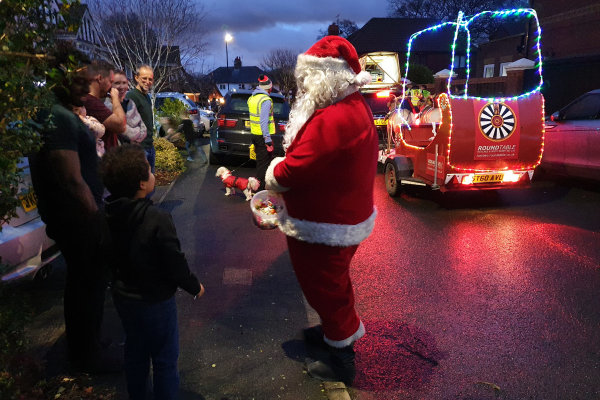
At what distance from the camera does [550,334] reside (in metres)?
3.49

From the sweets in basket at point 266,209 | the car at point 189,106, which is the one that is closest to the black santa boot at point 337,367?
the sweets in basket at point 266,209

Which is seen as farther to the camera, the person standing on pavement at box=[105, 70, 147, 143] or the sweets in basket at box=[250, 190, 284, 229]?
the person standing on pavement at box=[105, 70, 147, 143]

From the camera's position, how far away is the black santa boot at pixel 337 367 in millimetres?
2891

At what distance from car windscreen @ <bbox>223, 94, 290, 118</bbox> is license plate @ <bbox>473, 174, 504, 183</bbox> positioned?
5.60 meters

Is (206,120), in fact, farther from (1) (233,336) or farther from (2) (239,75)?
(2) (239,75)

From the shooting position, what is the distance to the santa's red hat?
273 centimetres

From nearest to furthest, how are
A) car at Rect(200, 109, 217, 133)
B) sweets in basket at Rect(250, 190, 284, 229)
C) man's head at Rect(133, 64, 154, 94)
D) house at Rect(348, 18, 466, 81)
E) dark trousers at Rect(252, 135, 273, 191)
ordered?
sweets in basket at Rect(250, 190, 284, 229)
man's head at Rect(133, 64, 154, 94)
dark trousers at Rect(252, 135, 273, 191)
car at Rect(200, 109, 217, 133)
house at Rect(348, 18, 466, 81)

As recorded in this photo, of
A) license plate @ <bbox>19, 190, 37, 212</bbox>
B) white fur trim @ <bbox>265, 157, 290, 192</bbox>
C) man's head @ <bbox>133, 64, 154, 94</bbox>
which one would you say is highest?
man's head @ <bbox>133, 64, 154, 94</bbox>

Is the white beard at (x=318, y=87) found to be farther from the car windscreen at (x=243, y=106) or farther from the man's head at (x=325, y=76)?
the car windscreen at (x=243, y=106)

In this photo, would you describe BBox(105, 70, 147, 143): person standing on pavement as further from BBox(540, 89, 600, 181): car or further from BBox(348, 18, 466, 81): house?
BBox(348, 18, 466, 81): house

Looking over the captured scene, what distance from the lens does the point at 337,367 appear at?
2926 millimetres

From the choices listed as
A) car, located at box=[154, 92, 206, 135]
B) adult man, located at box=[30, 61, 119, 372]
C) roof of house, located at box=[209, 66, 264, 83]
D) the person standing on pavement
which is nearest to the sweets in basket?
adult man, located at box=[30, 61, 119, 372]

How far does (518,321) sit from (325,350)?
65.4 inches

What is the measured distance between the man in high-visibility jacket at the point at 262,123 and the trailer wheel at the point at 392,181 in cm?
211
